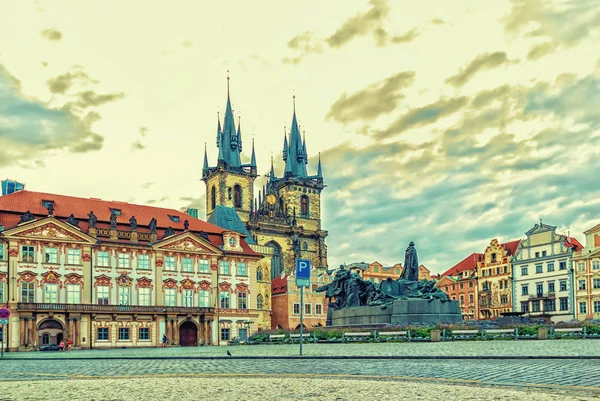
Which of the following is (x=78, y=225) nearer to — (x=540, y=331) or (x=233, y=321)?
(x=233, y=321)

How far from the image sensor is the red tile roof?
9893 centimetres

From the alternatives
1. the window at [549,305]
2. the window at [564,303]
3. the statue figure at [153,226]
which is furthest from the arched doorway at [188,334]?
the window at [549,305]

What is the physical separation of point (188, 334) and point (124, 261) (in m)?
8.12

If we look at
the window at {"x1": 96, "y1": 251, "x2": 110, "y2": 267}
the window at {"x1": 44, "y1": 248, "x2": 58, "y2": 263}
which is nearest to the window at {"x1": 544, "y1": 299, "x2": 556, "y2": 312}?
the window at {"x1": 96, "y1": 251, "x2": 110, "y2": 267}

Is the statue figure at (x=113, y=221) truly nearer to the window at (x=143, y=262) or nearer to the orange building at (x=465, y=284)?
the window at (x=143, y=262)

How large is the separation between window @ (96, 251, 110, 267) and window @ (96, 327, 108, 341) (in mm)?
5052

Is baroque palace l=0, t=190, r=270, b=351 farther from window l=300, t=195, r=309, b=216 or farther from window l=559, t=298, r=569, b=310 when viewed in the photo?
window l=300, t=195, r=309, b=216

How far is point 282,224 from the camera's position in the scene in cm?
11400

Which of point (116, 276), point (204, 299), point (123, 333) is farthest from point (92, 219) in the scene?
point (204, 299)

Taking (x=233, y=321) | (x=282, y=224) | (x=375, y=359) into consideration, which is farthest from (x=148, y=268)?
(x=282, y=224)

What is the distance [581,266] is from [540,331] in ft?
168

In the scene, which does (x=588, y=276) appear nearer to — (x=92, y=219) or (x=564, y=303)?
(x=564, y=303)

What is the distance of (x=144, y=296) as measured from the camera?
6194 cm

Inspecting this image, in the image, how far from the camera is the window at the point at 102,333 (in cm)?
5828
